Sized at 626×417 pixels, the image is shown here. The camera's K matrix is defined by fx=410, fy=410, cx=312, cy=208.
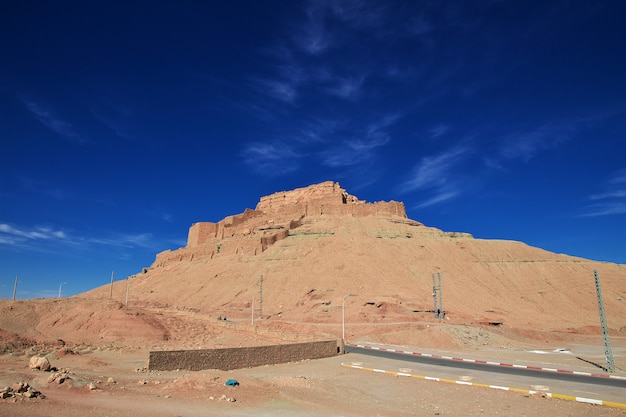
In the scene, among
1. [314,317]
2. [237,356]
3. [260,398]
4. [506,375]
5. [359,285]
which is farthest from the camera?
[359,285]

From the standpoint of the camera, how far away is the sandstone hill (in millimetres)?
39094

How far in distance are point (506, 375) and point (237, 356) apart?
1337 cm

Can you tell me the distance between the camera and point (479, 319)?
46250 mm

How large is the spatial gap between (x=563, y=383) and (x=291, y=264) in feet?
184

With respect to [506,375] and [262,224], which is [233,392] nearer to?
[506,375]

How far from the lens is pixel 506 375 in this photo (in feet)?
65.7

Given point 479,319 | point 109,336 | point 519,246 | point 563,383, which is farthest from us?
point 519,246

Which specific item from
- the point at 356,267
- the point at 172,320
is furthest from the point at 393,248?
the point at 172,320

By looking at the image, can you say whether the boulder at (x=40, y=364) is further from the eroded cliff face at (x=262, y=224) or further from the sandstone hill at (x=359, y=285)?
the eroded cliff face at (x=262, y=224)

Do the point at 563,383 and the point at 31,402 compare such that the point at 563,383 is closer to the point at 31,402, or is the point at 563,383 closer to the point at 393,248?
the point at 31,402

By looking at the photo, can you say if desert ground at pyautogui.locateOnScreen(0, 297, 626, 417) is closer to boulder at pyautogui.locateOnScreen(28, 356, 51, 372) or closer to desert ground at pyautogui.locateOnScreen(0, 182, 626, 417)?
desert ground at pyautogui.locateOnScreen(0, 182, 626, 417)

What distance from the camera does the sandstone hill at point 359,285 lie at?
39094 millimetres

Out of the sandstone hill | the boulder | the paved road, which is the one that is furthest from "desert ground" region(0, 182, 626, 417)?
the paved road

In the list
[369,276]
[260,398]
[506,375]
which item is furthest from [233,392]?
[369,276]
